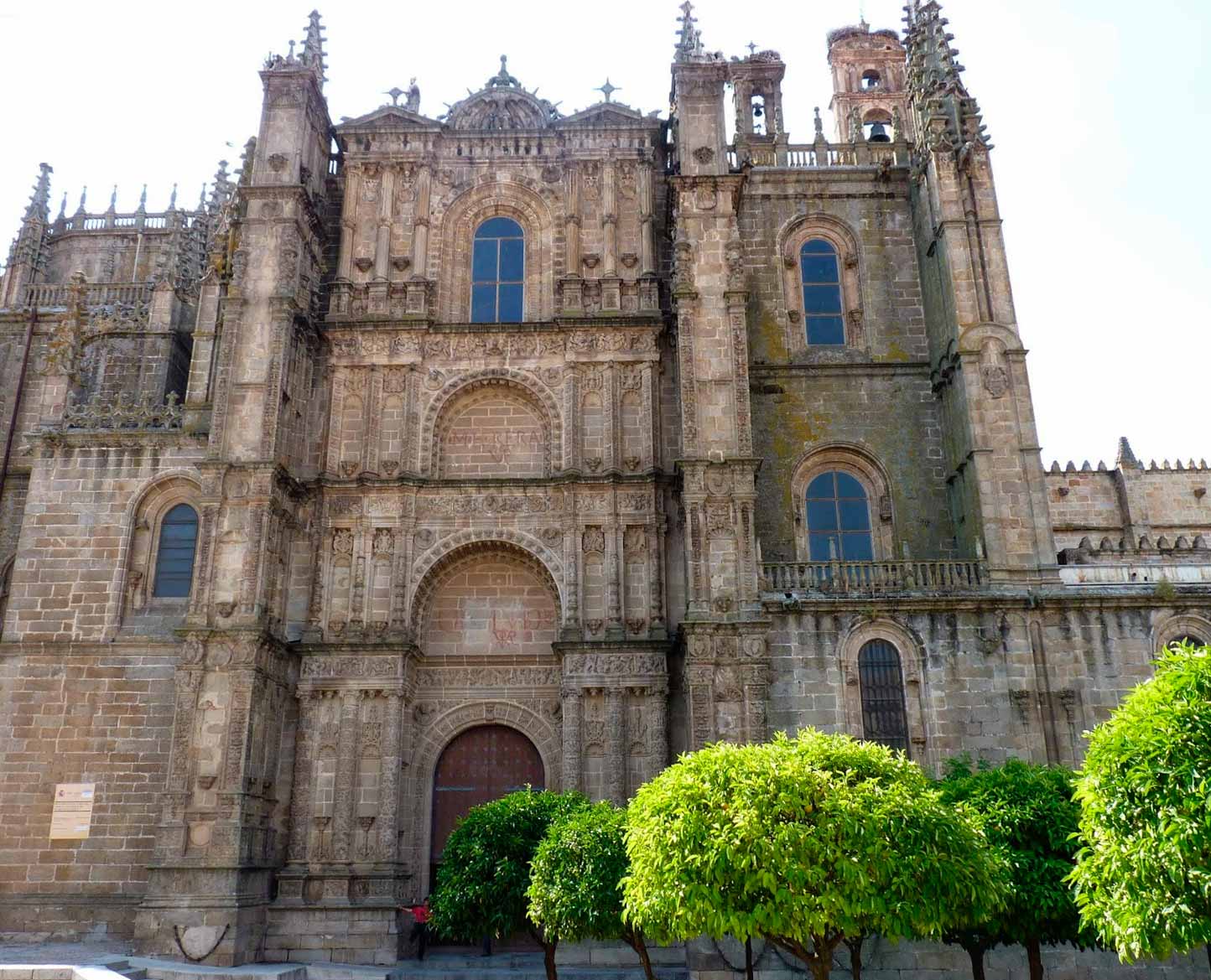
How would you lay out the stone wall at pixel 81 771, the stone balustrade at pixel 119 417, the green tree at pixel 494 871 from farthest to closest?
the stone balustrade at pixel 119 417 < the stone wall at pixel 81 771 < the green tree at pixel 494 871

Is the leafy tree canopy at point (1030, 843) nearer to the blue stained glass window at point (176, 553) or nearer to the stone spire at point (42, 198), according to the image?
the blue stained glass window at point (176, 553)

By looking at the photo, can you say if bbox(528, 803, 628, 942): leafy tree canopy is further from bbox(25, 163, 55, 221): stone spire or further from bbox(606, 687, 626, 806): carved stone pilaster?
bbox(25, 163, 55, 221): stone spire

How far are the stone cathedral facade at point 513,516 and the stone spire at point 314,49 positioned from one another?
21 cm

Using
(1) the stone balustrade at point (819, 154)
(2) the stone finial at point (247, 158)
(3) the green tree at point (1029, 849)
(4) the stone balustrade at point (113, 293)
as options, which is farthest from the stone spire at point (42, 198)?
(3) the green tree at point (1029, 849)

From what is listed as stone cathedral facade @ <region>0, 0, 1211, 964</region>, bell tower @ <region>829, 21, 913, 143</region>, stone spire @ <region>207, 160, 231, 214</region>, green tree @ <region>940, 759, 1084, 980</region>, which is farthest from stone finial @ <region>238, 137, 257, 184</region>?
bell tower @ <region>829, 21, 913, 143</region>

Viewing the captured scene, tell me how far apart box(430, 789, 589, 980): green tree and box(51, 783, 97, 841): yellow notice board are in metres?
9.76

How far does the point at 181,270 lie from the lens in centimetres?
3519

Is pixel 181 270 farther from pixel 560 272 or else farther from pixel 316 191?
pixel 560 272

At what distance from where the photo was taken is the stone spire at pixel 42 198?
4197cm

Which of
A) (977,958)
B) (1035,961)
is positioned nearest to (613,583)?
(977,958)

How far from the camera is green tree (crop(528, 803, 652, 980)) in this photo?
15.8 metres

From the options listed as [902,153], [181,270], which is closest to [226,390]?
[181,270]

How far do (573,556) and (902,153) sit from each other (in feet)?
50.7

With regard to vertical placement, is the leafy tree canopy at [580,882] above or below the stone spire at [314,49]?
below
